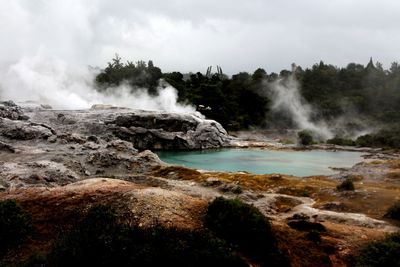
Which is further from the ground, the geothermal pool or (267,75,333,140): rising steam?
(267,75,333,140): rising steam

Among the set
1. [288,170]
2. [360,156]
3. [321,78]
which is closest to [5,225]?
[288,170]

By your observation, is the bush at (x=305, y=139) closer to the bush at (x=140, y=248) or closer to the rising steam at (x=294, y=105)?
the rising steam at (x=294, y=105)

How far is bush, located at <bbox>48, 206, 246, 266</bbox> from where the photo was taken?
417 inches

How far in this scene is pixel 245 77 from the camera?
384ft

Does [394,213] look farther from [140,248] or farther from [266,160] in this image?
[266,160]

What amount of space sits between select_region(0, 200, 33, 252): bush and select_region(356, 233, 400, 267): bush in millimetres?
10053

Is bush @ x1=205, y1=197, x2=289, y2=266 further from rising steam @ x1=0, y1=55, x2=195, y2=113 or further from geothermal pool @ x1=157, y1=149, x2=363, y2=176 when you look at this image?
rising steam @ x1=0, y1=55, x2=195, y2=113

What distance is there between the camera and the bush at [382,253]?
11.8 meters

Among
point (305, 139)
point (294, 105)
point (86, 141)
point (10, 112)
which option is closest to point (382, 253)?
point (86, 141)

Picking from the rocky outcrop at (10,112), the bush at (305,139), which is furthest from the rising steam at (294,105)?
the rocky outcrop at (10,112)

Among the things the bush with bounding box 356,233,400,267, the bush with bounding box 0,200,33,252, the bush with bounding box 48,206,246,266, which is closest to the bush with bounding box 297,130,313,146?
the bush with bounding box 356,233,400,267

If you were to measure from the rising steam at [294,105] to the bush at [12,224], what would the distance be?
72.9 m

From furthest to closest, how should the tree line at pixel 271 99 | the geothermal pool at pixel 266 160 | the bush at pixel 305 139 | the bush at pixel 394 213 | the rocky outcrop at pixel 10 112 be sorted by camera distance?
the tree line at pixel 271 99 → the bush at pixel 305 139 → the rocky outcrop at pixel 10 112 → the geothermal pool at pixel 266 160 → the bush at pixel 394 213

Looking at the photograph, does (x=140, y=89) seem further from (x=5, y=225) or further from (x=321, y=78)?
(x=5, y=225)
